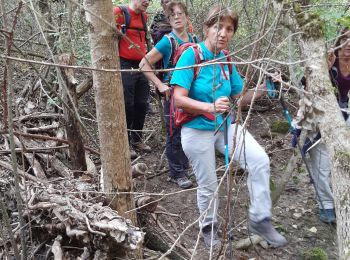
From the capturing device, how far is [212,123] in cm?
303

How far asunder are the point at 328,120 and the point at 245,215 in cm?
236

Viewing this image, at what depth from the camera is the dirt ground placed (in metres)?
3.36

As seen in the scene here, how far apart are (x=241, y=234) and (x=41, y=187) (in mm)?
1851

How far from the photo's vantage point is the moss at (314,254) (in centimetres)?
322

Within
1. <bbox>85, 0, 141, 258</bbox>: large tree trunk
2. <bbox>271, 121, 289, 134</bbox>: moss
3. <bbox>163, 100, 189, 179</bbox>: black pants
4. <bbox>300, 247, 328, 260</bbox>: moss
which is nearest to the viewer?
<bbox>85, 0, 141, 258</bbox>: large tree trunk

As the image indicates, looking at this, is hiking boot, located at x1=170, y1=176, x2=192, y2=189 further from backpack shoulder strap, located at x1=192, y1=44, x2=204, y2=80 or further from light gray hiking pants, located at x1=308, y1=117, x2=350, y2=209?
backpack shoulder strap, located at x1=192, y1=44, x2=204, y2=80

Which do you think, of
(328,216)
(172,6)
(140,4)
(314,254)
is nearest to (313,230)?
(328,216)

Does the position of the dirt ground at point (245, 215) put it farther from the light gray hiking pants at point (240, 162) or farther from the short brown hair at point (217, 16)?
the short brown hair at point (217, 16)

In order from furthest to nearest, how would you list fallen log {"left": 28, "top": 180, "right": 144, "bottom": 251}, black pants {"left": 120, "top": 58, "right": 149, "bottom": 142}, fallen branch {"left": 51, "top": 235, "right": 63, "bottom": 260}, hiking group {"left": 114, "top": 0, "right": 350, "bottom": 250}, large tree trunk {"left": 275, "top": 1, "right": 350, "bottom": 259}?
black pants {"left": 120, "top": 58, "right": 149, "bottom": 142} → hiking group {"left": 114, "top": 0, "right": 350, "bottom": 250} → fallen branch {"left": 51, "top": 235, "right": 63, "bottom": 260} → fallen log {"left": 28, "top": 180, "right": 144, "bottom": 251} → large tree trunk {"left": 275, "top": 1, "right": 350, "bottom": 259}

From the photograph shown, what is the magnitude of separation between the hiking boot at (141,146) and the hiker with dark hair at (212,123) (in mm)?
2035

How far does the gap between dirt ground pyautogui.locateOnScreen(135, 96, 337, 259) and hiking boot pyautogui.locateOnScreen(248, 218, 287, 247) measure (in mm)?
106

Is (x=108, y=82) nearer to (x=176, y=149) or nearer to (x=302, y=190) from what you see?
(x=176, y=149)

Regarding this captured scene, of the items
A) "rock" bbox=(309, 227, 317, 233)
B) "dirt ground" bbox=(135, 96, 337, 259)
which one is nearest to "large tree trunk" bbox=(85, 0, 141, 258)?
"dirt ground" bbox=(135, 96, 337, 259)

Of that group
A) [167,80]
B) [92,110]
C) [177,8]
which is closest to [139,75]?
[167,80]
